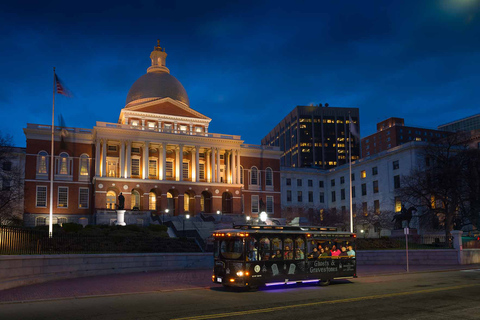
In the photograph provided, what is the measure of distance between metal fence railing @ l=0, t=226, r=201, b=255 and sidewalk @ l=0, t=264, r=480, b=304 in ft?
7.90

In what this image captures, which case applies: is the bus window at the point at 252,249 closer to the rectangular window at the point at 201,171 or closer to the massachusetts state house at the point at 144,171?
the massachusetts state house at the point at 144,171

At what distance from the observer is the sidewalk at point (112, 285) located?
1916cm

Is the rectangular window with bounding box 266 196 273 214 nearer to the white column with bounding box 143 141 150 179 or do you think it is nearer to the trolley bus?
the white column with bounding box 143 141 150 179

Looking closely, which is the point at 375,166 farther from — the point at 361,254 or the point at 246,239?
the point at 246,239

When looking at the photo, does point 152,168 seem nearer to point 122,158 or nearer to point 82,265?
point 122,158

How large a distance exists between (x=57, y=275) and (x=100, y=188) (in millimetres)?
42301

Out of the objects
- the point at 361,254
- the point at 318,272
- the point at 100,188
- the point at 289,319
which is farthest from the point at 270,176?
the point at 289,319

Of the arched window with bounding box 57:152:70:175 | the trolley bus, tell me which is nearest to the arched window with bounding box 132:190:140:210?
the arched window with bounding box 57:152:70:175

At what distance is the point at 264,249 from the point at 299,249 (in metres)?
2.20

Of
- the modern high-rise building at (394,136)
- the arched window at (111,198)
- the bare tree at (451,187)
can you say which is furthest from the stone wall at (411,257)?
the modern high-rise building at (394,136)

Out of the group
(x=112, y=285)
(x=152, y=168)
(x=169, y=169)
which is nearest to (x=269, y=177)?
(x=169, y=169)

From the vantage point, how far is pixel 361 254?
37219 mm

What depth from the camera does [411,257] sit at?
37562 millimetres

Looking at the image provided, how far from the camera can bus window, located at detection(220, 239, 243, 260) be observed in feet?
68.4
